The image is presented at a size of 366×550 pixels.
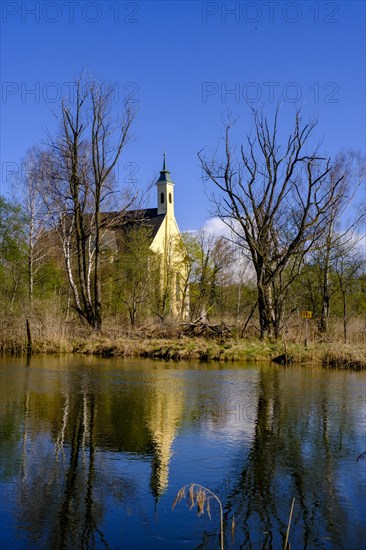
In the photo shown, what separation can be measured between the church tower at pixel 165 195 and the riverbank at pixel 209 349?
41.2 m

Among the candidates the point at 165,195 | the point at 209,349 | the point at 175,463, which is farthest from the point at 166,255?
the point at 175,463

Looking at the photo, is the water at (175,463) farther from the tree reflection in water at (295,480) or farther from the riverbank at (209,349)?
the riverbank at (209,349)

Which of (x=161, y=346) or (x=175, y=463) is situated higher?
(x=161, y=346)

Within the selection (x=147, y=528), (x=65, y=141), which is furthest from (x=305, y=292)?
(x=147, y=528)

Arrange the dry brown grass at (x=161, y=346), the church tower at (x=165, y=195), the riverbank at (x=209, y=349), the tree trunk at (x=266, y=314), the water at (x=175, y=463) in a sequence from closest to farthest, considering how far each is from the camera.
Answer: the water at (x=175, y=463)
the riverbank at (x=209, y=349)
the dry brown grass at (x=161, y=346)
the tree trunk at (x=266, y=314)
the church tower at (x=165, y=195)

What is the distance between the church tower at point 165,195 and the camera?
64.8 metres

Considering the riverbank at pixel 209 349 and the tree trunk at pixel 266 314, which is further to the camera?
the tree trunk at pixel 266 314

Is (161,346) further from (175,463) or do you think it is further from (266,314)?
(175,463)

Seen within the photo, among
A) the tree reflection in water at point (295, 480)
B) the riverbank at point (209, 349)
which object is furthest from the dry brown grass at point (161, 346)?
the tree reflection in water at point (295, 480)

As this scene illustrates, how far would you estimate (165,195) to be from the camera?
6544 centimetres

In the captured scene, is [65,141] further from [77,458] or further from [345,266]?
[77,458]

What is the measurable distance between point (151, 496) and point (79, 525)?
1.08 meters

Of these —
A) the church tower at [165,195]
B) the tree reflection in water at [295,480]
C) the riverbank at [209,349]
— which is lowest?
the tree reflection in water at [295,480]

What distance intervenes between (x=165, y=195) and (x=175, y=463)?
59.0 meters
